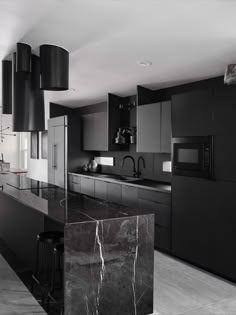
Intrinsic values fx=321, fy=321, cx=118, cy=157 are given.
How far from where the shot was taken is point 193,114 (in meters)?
3.86

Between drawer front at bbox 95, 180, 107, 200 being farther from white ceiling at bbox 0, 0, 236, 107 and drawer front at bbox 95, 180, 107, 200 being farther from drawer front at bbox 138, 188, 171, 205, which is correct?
white ceiling at bbox 0, 0, 236, 107

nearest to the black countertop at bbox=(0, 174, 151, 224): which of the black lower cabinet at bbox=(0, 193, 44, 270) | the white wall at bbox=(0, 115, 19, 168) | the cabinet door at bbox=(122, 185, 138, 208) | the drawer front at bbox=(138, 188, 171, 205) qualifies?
the black lower cabinet at bbox=(0, 193, 44, 270)

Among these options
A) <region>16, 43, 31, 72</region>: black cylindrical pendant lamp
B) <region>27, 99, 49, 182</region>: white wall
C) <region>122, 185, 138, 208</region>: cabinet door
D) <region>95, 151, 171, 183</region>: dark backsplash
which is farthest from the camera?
<region>27, 99, 49, 182</region>: white wall

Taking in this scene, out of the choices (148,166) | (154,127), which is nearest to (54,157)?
(148,166)

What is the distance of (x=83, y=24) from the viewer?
10.7 feet

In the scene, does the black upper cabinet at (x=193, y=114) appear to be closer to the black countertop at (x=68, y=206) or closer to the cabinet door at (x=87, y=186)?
the black countertop at (x=68, y=206)

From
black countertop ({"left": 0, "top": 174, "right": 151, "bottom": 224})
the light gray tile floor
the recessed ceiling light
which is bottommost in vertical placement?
the light gray tile floor

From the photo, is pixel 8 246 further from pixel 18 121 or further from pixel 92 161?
pixel 92 161

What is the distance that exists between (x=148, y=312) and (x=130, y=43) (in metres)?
2.77

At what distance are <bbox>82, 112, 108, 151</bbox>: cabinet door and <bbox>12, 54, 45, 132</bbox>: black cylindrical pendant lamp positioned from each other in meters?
2.16

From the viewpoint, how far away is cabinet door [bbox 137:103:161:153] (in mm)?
4855

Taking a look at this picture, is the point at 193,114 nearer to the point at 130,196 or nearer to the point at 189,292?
the point at 130,196

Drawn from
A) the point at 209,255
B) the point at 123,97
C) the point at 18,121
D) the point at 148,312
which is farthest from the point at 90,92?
the point at 148,312

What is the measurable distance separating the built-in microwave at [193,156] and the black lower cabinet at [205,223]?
0.32ft
